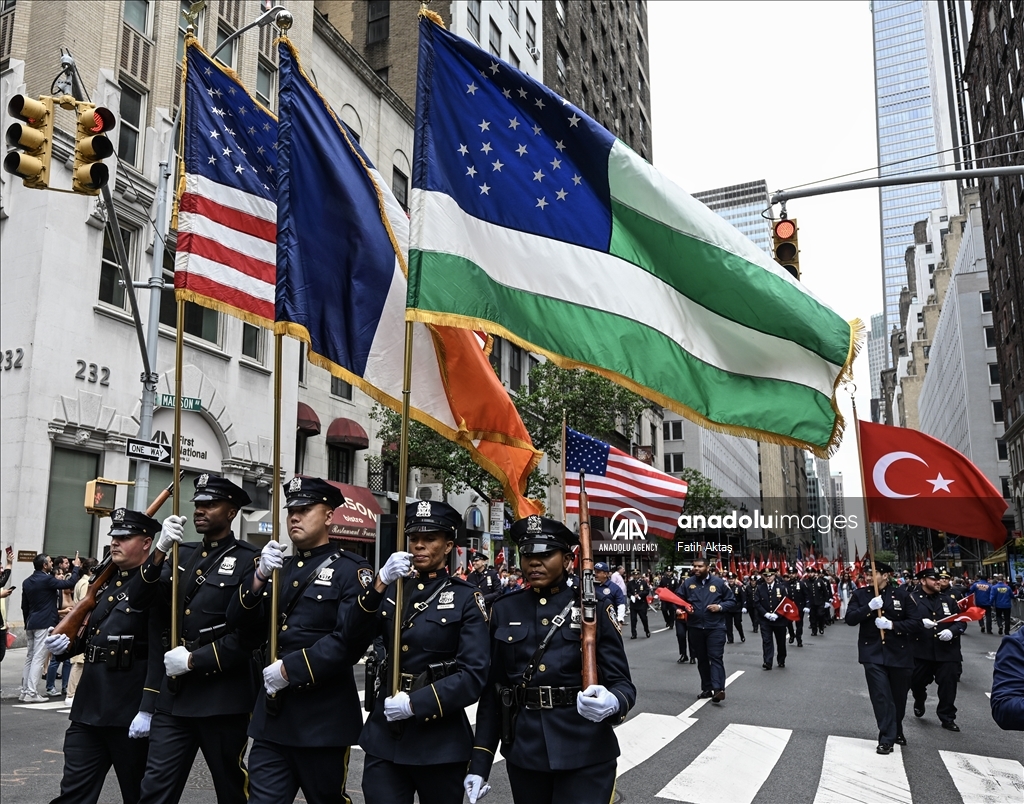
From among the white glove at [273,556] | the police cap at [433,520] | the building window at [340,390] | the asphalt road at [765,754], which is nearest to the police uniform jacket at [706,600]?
the asphalt road at [765,754]

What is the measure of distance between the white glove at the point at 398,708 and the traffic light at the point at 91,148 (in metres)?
7.64

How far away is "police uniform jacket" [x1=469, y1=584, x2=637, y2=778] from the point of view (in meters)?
4.52

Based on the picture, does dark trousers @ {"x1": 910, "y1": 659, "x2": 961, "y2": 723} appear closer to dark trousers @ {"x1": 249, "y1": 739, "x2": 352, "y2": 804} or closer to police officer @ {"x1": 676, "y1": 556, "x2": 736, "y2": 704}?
police officer @ {"x1": 676, "y1": 556, "x2": 736, "y2": 704}

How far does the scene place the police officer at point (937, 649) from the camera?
37.0 ft

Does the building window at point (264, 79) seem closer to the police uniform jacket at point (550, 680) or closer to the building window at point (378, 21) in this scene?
the building window at point (378, 21)

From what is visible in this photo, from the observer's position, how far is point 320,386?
1153 inches

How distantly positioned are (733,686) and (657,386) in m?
11.0

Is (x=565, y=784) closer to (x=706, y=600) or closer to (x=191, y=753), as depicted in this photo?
(x=191, y=753)

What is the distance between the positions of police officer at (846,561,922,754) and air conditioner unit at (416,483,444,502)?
78.4ft

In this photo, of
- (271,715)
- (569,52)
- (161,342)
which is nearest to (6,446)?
(161,342)

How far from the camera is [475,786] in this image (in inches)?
176

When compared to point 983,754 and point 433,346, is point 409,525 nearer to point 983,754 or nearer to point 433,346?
point 433,346

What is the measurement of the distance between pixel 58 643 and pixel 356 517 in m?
21.6

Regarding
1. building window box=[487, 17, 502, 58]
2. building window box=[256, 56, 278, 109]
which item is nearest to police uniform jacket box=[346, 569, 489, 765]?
building window box=[256, 56, 278, 109]
